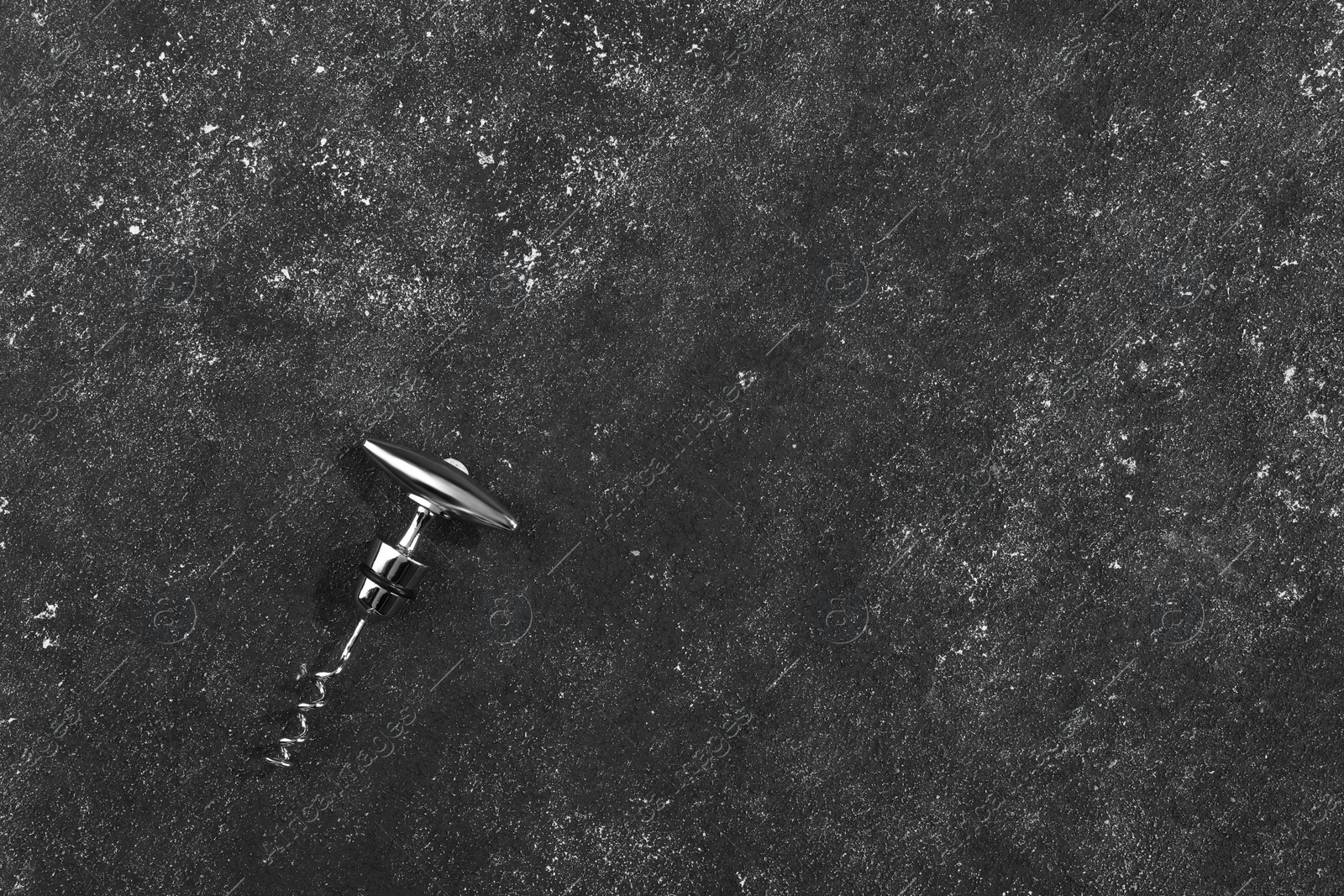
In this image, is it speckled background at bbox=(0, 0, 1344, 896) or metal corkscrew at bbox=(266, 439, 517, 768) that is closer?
metal corkscrew at bbox=(266, 439, 517, 768)

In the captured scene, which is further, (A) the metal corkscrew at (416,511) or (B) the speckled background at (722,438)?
(B) the speckled background at (722,438)

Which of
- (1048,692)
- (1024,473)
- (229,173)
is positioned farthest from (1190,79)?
(229,173)

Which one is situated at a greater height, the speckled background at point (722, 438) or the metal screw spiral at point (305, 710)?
the speckled background at point (722, 438)

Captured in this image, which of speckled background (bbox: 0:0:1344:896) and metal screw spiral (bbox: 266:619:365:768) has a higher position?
speckled background (bbox: 0:0:1344:896)

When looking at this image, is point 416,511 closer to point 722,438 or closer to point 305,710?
point 305,710
